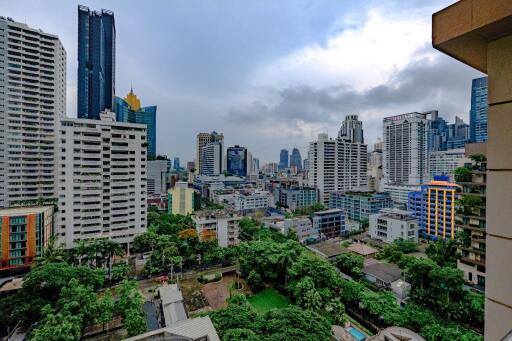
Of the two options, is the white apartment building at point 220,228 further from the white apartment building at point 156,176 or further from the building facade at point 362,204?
the white apartment building at point 156,176

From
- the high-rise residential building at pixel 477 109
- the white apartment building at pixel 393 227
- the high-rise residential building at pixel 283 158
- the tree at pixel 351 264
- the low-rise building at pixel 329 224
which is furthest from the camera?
the high-rise residential building at pixel 283 158

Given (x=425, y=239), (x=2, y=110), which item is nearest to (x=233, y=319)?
(x=425, y=239)

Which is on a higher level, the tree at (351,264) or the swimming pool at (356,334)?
the tree at (351,264)

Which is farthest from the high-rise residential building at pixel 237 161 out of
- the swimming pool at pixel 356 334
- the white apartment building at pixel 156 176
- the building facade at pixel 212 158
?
the swimming pool at pixel 356 334

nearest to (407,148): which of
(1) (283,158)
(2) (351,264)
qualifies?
(2) (351,264)

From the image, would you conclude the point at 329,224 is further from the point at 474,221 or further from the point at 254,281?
the point at 254,281

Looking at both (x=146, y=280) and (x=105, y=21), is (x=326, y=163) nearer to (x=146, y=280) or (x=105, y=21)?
(x=146, y=280)

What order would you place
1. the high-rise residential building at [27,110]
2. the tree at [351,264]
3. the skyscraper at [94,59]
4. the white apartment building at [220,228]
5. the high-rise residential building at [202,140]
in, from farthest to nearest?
1. the high-rise residential building at [202,140]
2. the skyscraper at [94,59]
3. the high-rise residential building at [27,110]
4. the white apartment building at [220,228]
5. the tree at [351,264]
